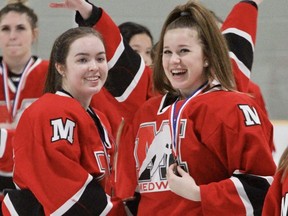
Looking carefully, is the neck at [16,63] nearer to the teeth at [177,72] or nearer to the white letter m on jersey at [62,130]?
the white letter m on jersey at [62,130]

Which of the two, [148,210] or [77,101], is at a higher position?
[77,101]

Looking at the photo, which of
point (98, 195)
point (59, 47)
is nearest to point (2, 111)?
point (59, 47)

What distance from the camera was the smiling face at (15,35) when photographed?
396 cm

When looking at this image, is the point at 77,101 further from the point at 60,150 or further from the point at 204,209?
the point at 204,209

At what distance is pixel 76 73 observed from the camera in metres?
2.72

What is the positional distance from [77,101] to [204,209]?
578 millimetres

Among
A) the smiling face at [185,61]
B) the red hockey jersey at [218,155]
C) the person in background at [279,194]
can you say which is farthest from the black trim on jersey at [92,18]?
the person in background at [279,194]

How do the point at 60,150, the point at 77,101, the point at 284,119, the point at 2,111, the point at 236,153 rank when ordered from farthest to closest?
1. the point at 284,119
2. the point at 2,111
3. the point at 77,101
4. the point at 60,150
5. the point at 236,153

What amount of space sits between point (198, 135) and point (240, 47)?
0.64m

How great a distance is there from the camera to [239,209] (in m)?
2.39

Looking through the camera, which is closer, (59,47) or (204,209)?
(204,209)

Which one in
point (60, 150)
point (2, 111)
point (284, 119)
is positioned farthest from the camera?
point (284, 119)

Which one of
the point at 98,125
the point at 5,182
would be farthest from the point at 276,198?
the point at 5,182

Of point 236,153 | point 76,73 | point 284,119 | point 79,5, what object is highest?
point 79,5
